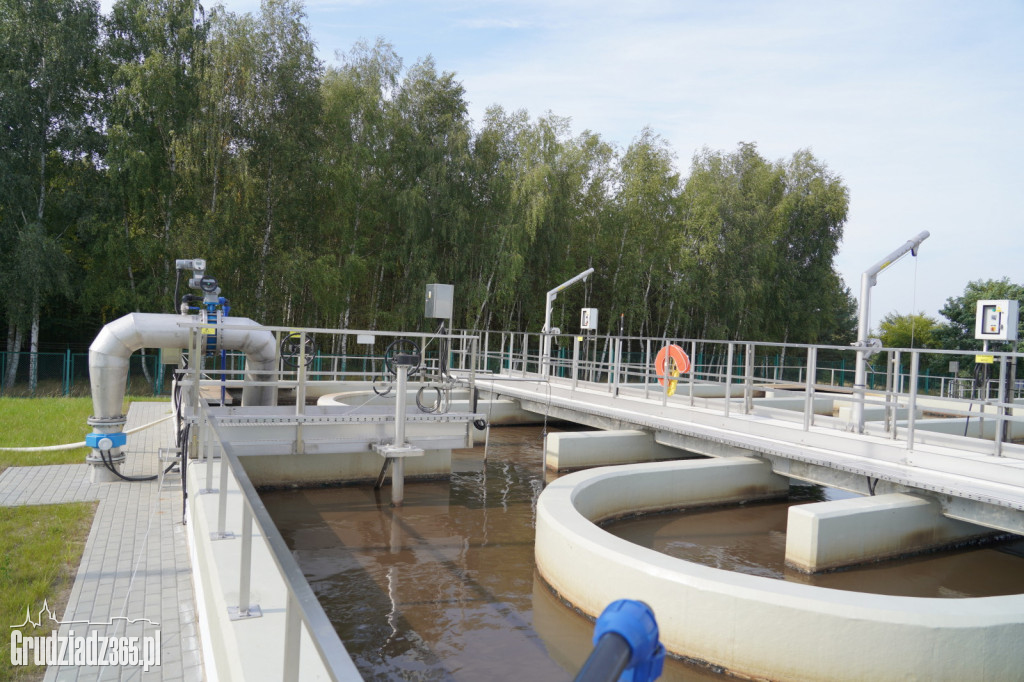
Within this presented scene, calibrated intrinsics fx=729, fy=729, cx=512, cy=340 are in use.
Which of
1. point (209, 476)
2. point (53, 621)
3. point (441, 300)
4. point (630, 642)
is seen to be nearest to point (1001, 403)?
point (209, 476)

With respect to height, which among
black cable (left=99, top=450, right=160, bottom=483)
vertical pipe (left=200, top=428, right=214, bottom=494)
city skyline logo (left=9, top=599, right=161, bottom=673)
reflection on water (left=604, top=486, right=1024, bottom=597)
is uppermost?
vertical pipe (left=200, top=428, right=214, bottom=494)

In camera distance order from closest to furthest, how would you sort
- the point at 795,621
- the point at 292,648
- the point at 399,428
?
the point at 292,648 → the point at 795,621 → the point at 399,428

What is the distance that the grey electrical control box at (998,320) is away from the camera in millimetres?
9102

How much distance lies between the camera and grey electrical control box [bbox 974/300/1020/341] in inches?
358

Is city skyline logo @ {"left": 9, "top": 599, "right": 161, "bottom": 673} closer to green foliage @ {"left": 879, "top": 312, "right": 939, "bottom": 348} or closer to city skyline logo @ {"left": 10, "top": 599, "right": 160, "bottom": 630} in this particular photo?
city skyline logo @ {"left": 10, "top": 599, "right": 160, "bottom": 630}

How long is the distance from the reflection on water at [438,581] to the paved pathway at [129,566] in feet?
3.98

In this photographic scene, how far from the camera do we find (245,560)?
354 cm

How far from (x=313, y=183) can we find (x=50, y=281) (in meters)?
7.25

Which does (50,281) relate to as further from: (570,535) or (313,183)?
(570,535)

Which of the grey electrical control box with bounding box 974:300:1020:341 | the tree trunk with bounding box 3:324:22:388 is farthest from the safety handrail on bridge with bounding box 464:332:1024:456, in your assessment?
the tree trunk with bounding box 3:324:22:388

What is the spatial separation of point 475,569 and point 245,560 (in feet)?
13.4

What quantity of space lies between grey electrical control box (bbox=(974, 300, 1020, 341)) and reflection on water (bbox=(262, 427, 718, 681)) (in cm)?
636

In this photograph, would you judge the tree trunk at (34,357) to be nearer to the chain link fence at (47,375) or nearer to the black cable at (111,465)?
the chain link fence at (47,375)

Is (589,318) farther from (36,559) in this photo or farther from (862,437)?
(36,559)
